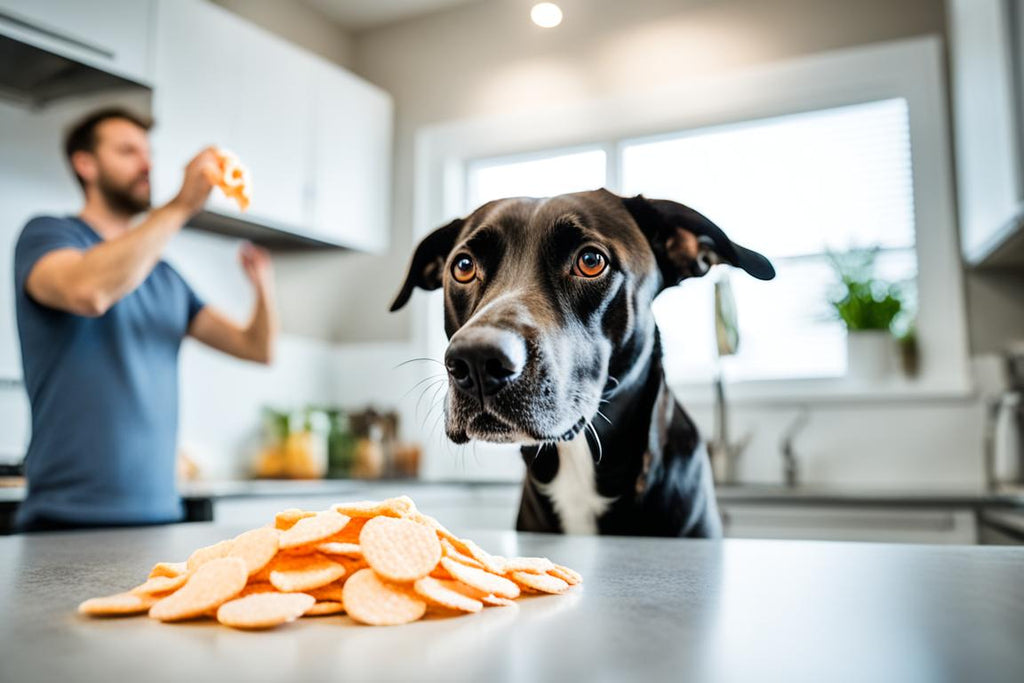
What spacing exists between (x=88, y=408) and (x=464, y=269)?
1245 millimetres

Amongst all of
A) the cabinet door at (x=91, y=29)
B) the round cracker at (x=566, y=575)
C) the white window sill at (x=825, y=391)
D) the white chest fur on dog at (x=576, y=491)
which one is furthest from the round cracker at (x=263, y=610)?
the white window sill at (x=825, y=391)

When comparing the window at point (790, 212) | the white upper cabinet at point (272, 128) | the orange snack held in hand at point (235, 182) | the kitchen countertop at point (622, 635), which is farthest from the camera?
the window at point (790, 212)

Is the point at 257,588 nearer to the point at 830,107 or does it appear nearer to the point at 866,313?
the point at 866,313

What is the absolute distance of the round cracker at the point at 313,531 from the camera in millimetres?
651

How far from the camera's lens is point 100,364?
1965 millimetres

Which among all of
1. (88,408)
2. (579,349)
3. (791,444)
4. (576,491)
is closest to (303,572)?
(579,349)

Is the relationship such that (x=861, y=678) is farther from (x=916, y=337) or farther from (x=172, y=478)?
(x=916, y=337)

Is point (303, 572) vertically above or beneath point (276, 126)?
beneath

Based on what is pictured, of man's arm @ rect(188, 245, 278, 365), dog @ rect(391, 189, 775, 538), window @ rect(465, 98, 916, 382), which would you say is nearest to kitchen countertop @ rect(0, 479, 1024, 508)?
man's arm @ rect(188, 245, 278, 365)

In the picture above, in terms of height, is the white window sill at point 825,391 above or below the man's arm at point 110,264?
below

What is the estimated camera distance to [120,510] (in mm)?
1913

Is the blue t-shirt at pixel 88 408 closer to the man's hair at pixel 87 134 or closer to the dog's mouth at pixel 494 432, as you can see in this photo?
the man's hair at pixel 87 134

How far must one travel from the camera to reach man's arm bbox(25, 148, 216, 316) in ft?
5.88

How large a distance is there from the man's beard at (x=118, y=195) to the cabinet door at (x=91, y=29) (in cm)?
47
